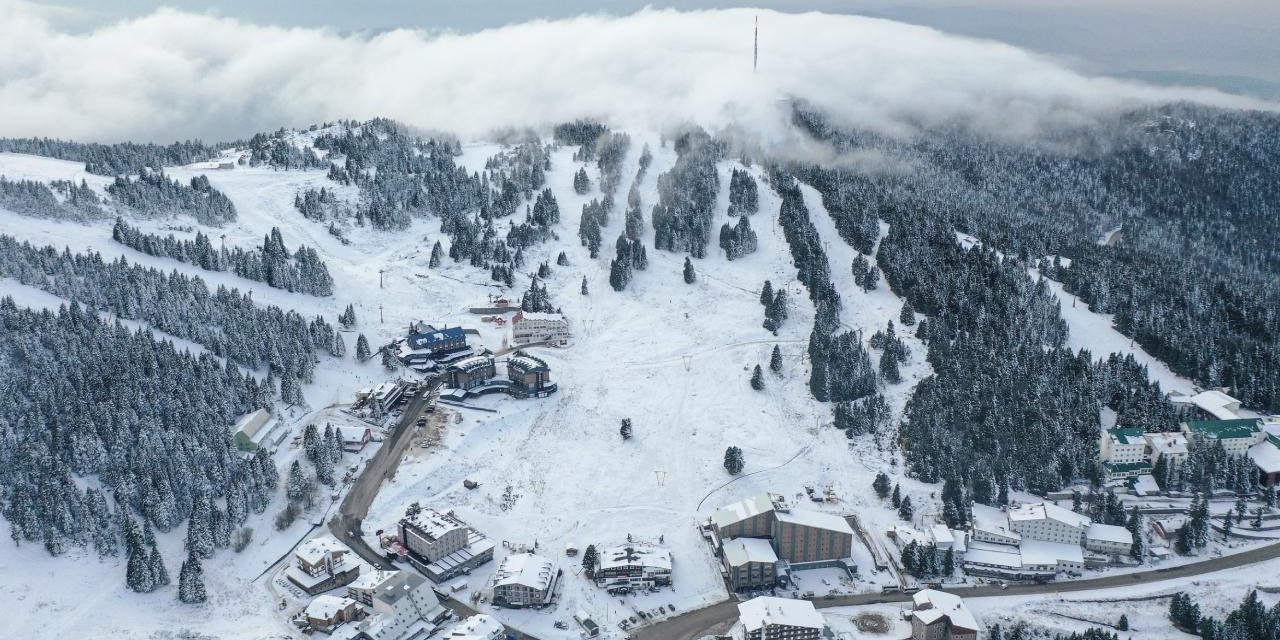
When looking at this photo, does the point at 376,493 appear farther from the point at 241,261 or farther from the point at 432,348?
the point at 241,261

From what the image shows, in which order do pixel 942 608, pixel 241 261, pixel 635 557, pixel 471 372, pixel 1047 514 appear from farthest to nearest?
pixel 241 261
pixel 471 372
pixel 1047 514
pixel 635 557
pixel 942 608

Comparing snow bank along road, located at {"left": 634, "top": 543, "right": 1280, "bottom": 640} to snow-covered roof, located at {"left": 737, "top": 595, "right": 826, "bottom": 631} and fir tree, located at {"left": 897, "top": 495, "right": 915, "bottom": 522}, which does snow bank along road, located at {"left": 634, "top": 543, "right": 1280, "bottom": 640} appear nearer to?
snow-covered roof, located at {"left": 737, "top": 595, "right": 826, "bottom": 631}

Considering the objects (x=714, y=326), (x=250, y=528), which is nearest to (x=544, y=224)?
(x=714, y=326)

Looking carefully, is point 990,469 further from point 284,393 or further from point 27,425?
point 27,425

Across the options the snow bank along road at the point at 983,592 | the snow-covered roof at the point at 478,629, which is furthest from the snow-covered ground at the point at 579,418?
the snow-covered roof at the point at 478,629

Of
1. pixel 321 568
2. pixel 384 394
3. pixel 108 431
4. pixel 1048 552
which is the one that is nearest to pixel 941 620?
pixel 1048 552

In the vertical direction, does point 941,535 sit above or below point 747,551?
above
